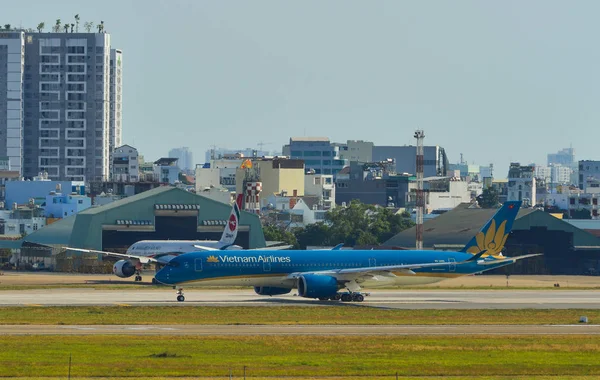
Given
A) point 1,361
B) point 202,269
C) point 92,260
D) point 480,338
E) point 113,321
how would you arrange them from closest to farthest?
point 1,361
point 480,338
point 113,321
point 202,269
point 92,260

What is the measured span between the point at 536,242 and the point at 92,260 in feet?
169

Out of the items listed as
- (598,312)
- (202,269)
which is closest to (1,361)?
(202,269)

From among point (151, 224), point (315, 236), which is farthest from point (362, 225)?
point (151, 224)

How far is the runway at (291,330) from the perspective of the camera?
6294 cm

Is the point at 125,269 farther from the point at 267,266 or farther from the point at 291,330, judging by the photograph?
the point at 291,330

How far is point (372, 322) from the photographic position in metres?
69.8

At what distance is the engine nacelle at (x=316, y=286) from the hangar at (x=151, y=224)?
65225 mm

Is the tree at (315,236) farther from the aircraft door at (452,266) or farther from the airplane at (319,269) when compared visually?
the aircraft door at (452,266)

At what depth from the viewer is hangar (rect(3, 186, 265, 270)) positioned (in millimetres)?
148125

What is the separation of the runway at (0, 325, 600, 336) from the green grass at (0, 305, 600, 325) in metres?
2.33

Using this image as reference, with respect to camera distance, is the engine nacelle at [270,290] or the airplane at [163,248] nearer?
the engine nacelle at [270,290]

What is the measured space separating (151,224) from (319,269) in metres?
65.6

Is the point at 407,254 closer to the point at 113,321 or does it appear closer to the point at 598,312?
the point at 598,312

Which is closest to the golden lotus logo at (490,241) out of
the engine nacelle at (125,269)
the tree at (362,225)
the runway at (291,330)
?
the runway at (291,330)
